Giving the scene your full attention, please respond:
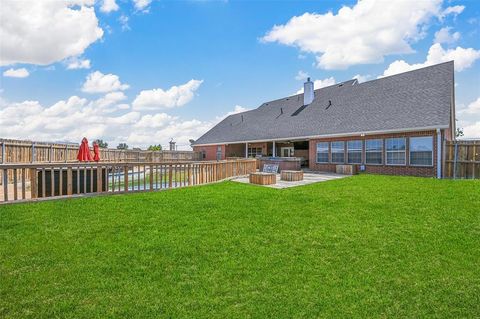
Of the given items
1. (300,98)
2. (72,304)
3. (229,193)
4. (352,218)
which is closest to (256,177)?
(229,193)

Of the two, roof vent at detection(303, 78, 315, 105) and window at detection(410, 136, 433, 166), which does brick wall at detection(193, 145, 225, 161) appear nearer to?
roof vent at detection(303, 78, 315, 105)

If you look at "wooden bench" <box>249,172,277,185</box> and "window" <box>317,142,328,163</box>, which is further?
"window" <box>317,142,328,163</box>

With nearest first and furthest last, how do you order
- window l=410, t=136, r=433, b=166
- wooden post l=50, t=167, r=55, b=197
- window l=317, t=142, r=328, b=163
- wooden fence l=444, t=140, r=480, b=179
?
wooden post l=50, t=167, r=55, b=197 → wooden fence l=444, t=140, r=480, b=179 → window l=410, t=136, r=433, b=166 → window l=317, t=142, r=328, b=163

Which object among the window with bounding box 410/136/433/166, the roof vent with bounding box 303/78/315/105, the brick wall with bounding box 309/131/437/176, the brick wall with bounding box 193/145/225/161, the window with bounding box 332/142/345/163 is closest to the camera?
the brick wall with bounding box 309/131/437/176

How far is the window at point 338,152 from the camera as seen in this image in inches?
724

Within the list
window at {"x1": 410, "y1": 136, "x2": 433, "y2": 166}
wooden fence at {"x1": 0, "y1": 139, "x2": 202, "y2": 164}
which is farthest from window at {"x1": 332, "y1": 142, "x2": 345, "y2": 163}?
wooden fence at {"x1": 0, "y1": 139, "x2": 202, "y2": 164}

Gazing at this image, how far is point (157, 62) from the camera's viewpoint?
17.2 metres

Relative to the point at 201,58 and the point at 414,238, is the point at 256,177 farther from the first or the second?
the point at 201,58

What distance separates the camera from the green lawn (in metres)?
3.29

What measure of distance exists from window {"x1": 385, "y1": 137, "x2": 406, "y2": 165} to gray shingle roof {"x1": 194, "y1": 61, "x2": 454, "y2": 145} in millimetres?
815

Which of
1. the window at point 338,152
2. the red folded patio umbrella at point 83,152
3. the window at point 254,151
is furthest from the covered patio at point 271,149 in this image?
the red folded patio umbrella at point 83,152

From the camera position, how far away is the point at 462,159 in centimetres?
1353

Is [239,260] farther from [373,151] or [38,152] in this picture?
[38,152]

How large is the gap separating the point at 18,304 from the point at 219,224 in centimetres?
348
